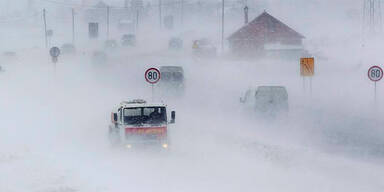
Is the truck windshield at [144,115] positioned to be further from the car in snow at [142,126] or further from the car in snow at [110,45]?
the car in snow at [110,45]

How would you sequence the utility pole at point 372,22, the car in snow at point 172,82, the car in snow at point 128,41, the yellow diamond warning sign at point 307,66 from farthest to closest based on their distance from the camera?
the car in snow at point 128,41, the utility pole at point 372,22, the car in snow at point 172,82, the yellow diamond warning sign at point 307,66

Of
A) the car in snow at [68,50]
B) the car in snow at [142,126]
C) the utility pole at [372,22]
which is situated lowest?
the car in snow at [142,126]

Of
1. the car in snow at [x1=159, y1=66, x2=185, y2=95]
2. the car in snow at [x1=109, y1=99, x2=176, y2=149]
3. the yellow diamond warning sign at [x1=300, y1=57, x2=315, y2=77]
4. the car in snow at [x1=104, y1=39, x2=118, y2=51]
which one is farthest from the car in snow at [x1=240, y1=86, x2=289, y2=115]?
the car in snow at [x1=104, y1=39, x2=118, y2=51]

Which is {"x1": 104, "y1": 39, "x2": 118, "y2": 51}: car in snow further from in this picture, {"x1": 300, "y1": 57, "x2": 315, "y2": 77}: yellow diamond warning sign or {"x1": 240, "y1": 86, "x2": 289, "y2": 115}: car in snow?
{"x1": 240, "y1": 86, "x2": 289, "y2": 115}: car in snow

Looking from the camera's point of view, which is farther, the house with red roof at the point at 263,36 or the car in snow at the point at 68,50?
the car in snow at the point at 68,50

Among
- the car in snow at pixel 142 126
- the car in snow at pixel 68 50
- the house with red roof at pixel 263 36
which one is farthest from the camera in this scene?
the car in snow at pixel 68 50

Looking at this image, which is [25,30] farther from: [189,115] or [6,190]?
[6,190]

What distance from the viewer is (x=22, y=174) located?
13.8 meters

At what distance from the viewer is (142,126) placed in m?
17.2

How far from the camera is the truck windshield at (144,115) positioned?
1741cm

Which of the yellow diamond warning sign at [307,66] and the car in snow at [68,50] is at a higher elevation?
the car in snow at [68,50]

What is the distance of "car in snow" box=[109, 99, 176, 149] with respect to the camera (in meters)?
17.2

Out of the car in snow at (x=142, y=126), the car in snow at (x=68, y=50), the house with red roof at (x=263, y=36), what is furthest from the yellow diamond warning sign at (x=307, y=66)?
the car in snow at (x=68, y=50)

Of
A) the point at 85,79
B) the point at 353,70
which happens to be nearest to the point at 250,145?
the point at 85,79
